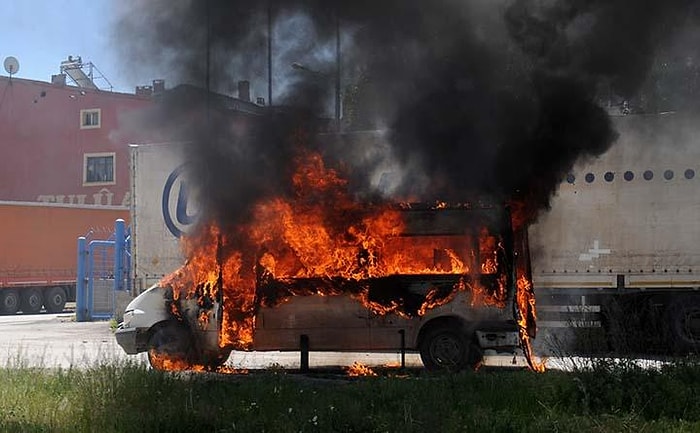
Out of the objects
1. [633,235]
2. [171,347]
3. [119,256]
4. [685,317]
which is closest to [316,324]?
[171,347]

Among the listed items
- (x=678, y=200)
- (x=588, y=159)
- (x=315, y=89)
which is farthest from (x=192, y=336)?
(x=678, y=200)

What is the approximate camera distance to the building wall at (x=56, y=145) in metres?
30.7

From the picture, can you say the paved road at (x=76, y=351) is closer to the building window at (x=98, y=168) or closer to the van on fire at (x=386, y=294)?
the van on fire at (x=386, y=294)

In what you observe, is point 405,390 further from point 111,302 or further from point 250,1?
point 111,302

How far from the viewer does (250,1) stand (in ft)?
32.1

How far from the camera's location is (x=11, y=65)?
3062 cm

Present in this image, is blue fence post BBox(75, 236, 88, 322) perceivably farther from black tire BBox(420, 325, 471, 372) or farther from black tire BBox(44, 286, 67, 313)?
black tire BBox(420, 325, 471, 372)

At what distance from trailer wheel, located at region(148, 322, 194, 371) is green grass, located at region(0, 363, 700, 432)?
1.71 meters

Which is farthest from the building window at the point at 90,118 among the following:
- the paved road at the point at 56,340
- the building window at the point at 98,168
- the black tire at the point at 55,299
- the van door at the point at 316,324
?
the van door at the point at 316,324

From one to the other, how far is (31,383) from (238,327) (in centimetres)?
264

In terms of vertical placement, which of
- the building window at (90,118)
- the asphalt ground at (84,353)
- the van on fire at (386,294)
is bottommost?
the asphalt ground at (84,353)

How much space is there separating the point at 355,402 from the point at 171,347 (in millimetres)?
3873

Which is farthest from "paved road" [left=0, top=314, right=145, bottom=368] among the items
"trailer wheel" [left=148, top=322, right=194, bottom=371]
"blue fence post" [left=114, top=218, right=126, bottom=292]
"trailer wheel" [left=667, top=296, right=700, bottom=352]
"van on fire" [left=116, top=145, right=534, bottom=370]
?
"trailer wheel" [left=667, top=296, right=700, bottom=352]

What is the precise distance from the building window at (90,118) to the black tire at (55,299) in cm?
943
